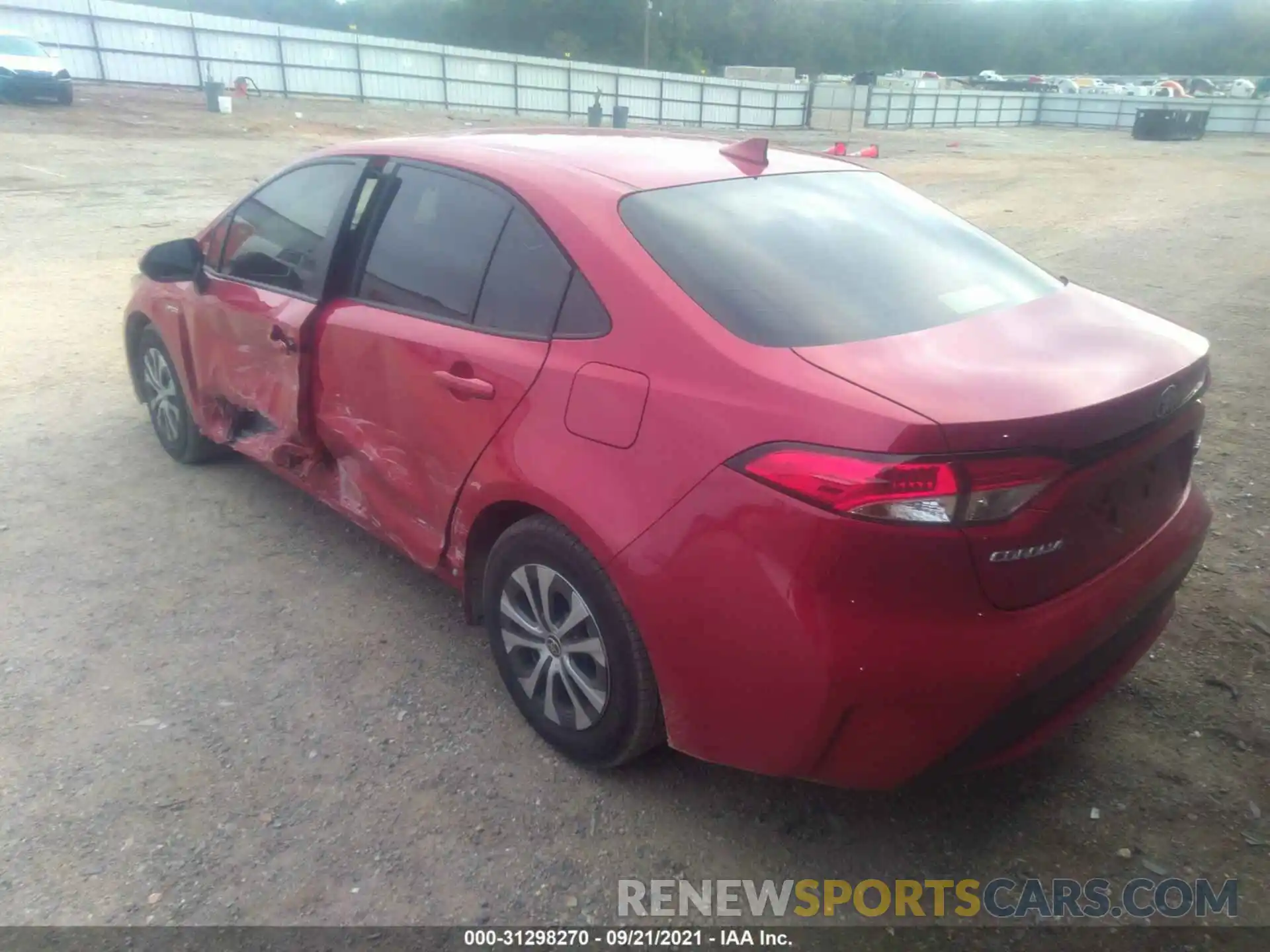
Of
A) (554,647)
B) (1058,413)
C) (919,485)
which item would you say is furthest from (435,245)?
(1058,413)

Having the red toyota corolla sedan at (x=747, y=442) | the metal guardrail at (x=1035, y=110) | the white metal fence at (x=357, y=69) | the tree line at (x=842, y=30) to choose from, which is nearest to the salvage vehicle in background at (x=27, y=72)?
the white metal fence at (x=357, y=69)

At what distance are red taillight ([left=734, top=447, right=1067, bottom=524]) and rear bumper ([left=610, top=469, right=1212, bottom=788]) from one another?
0.12ft

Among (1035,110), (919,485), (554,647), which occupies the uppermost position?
(919,485)

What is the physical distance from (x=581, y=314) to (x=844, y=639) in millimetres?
1081

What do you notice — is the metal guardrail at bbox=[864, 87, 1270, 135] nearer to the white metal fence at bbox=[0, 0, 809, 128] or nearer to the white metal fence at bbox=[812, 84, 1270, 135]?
the white metal fence at bbox=[812, 84, 1270, 135]

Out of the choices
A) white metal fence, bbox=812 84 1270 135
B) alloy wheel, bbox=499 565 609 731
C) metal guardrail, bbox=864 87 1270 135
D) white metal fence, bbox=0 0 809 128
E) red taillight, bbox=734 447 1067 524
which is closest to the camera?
red taillight, bbox=734 447 1067 524

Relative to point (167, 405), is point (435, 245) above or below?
above

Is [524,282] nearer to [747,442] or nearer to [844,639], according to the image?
[747,442]

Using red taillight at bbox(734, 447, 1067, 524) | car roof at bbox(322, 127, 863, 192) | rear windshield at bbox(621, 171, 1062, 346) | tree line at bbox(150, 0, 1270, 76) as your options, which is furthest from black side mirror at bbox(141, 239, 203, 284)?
tree line at bbox(150, 0, 1270, 76)

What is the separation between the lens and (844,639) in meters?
1.92

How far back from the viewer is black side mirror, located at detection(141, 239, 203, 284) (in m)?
3.98

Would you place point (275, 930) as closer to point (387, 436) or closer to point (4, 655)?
point (387, 436)

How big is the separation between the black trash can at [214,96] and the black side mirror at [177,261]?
2523cm

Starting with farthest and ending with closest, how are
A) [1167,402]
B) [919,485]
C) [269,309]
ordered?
[269,309], [1167,402], [919,485]
